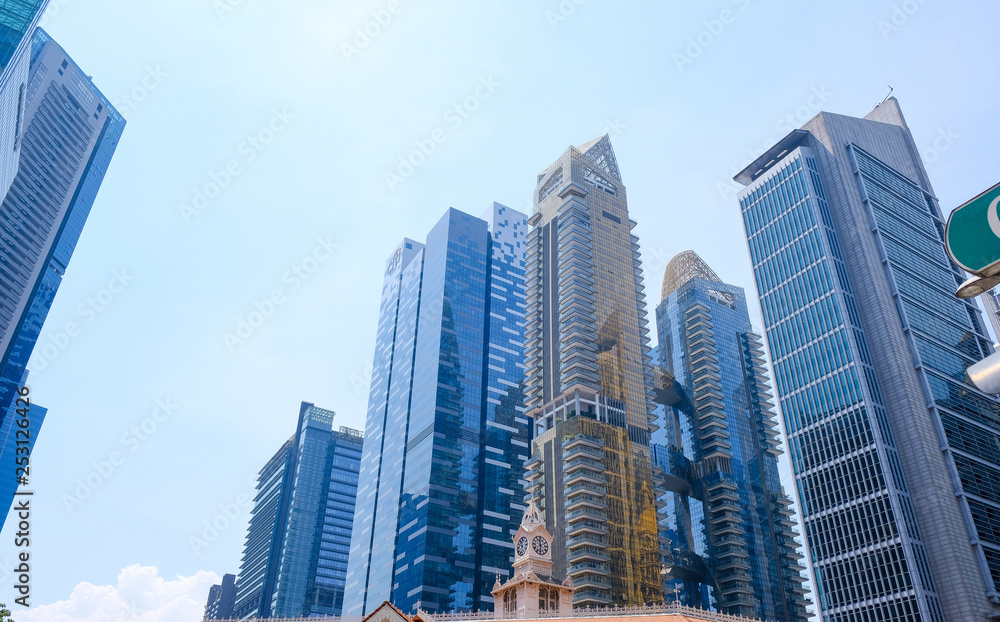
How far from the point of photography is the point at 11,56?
119125 millimetres

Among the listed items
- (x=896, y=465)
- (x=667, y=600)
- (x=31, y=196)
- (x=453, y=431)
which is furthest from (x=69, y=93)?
(x=896, y=465)

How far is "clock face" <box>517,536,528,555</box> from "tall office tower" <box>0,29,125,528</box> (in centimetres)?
13466

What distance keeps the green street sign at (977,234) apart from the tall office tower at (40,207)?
600 ft

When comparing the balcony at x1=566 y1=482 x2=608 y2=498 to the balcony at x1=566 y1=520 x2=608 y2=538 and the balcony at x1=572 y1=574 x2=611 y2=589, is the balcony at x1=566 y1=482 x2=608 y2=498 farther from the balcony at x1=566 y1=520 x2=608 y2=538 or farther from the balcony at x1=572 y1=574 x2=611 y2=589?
the balcony at x1=572 y1=574 x2=611 y2=589

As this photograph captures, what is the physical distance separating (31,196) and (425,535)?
11830 cm

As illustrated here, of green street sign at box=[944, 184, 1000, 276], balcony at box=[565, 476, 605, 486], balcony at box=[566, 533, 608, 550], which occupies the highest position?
balcony at box=[565, 476, 605, 486]

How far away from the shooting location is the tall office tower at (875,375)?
11925cm

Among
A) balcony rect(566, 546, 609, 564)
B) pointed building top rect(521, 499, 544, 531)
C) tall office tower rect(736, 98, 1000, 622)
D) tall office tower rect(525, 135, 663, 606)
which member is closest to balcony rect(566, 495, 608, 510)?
tall office tower rect(525, 135, 663, 606)

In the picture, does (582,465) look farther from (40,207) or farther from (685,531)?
(40,207)

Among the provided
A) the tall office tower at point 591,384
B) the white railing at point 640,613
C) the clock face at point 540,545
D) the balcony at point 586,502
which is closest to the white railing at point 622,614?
the white railing at point 640,613

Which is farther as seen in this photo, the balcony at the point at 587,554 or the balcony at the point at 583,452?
the balcony at the point at 583,452

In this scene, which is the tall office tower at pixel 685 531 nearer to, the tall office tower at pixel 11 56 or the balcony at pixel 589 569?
the balcony at pixel 589 569

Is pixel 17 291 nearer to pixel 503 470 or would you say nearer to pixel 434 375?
pixel 434 375

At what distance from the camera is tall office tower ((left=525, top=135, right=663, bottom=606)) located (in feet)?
470
